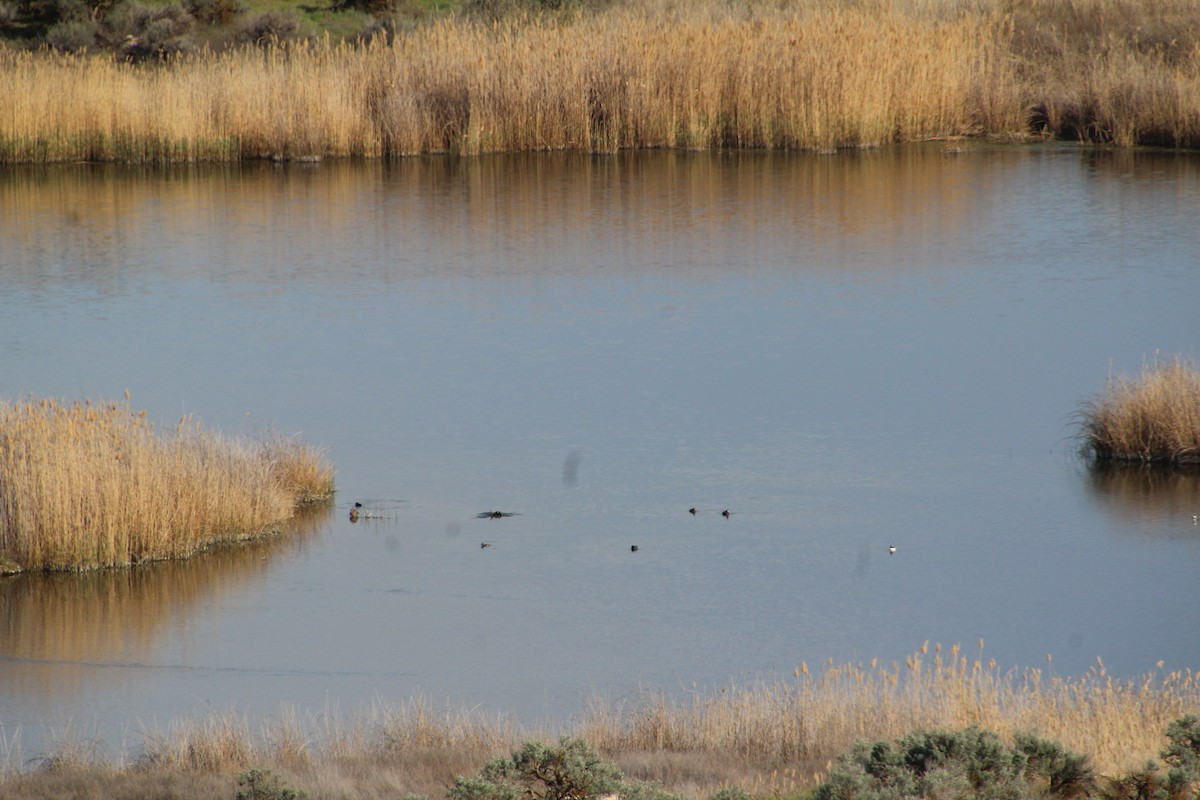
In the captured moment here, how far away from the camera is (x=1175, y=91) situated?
82.0 ft

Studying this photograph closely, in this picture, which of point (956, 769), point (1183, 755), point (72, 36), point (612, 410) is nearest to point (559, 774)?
point (956, 769)

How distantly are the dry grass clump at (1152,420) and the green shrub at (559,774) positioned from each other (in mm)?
6826

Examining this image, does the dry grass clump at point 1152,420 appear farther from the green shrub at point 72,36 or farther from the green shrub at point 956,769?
the green shrub at point 72,36

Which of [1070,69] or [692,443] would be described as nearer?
[692,443]

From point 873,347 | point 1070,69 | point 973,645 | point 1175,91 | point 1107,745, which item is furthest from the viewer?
point 1070,69

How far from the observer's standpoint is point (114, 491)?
10070 millimetres

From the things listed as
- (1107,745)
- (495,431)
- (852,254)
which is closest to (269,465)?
(495,431)

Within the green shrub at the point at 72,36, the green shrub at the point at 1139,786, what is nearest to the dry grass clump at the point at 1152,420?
the green shrub at the point at 1139,786

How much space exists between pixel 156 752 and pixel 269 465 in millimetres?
4131

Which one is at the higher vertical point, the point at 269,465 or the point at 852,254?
the point at 852,254

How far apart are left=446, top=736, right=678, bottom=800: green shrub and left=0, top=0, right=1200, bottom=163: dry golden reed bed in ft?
66.5

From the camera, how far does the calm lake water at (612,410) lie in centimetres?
905

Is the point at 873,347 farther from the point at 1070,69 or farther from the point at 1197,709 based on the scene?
the point at 1070,69

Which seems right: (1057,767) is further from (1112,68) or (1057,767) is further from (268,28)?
(268,28)
